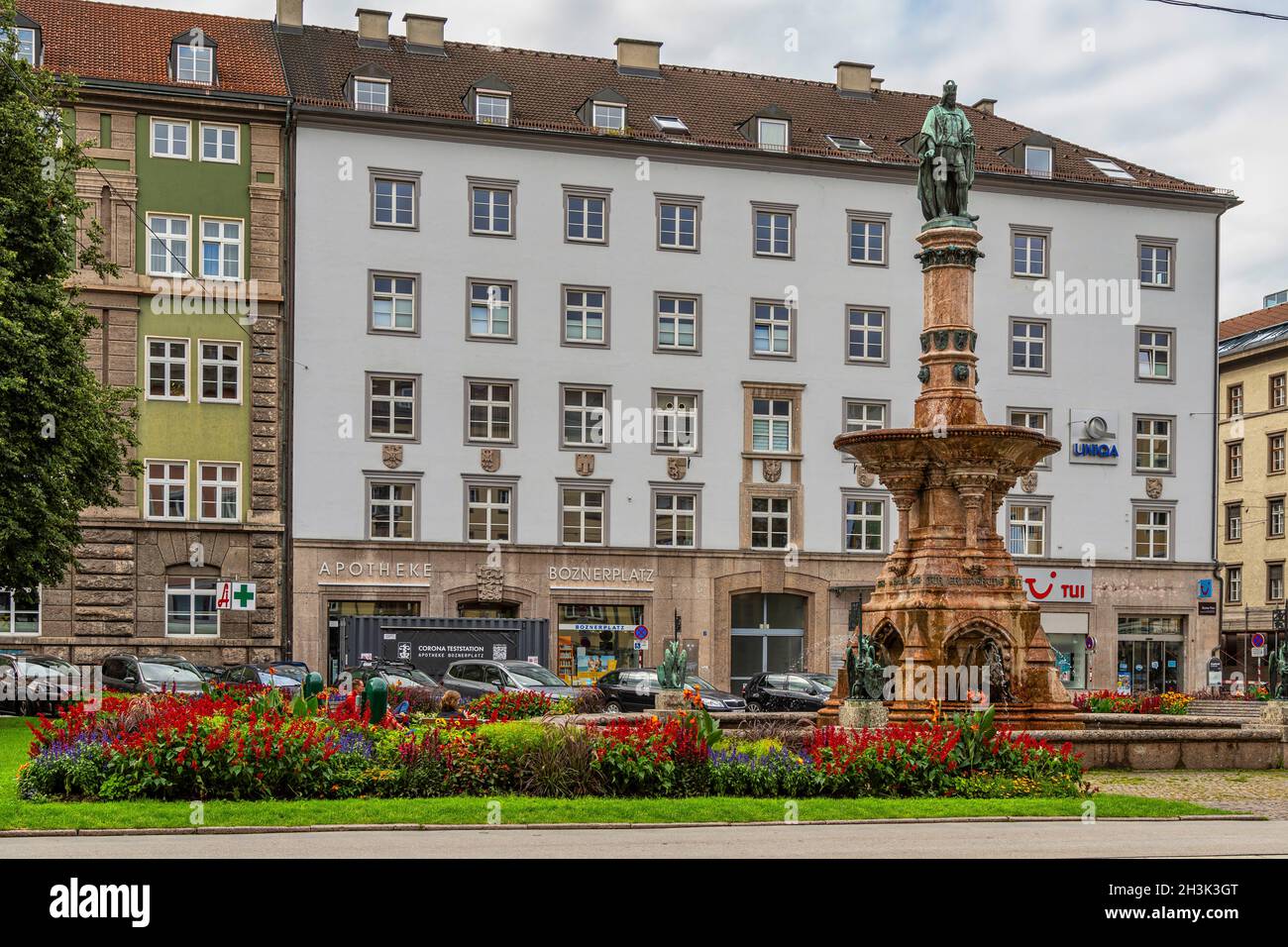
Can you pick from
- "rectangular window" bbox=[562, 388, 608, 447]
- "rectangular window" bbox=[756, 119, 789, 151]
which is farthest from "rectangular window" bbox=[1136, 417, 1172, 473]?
"rectangular window" bbox=[562, 388, 608, 447]

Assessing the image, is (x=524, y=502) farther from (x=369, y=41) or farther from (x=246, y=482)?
(x=369, y=41)

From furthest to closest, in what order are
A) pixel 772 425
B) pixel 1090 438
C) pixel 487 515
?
pixel 1090 438 < pixel 772 425 < pixel 487 515

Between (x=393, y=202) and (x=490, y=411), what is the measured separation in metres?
7.03

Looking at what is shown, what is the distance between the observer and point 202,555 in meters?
50.1

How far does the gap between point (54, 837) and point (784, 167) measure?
147ft

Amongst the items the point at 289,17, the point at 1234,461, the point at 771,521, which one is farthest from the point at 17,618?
the point at 1234,461

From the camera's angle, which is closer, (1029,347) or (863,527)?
(863,527)

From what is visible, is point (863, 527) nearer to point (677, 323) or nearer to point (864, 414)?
point (864, 414)

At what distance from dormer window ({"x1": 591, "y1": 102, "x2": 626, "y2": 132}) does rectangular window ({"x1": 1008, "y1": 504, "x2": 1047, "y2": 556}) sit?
18.1 m

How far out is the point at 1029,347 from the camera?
58.9 metres

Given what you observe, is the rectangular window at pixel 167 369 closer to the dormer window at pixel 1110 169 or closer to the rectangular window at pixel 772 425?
the rectangular window at pixel 772 425

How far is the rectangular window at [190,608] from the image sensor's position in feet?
164

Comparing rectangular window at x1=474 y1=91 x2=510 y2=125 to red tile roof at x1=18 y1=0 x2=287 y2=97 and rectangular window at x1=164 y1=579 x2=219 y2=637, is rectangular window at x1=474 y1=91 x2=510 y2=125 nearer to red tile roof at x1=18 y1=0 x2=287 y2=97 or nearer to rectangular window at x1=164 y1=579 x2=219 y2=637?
red tile roof at x1=18 y1=0 x2=287 y2=97

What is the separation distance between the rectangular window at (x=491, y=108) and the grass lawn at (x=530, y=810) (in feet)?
126
